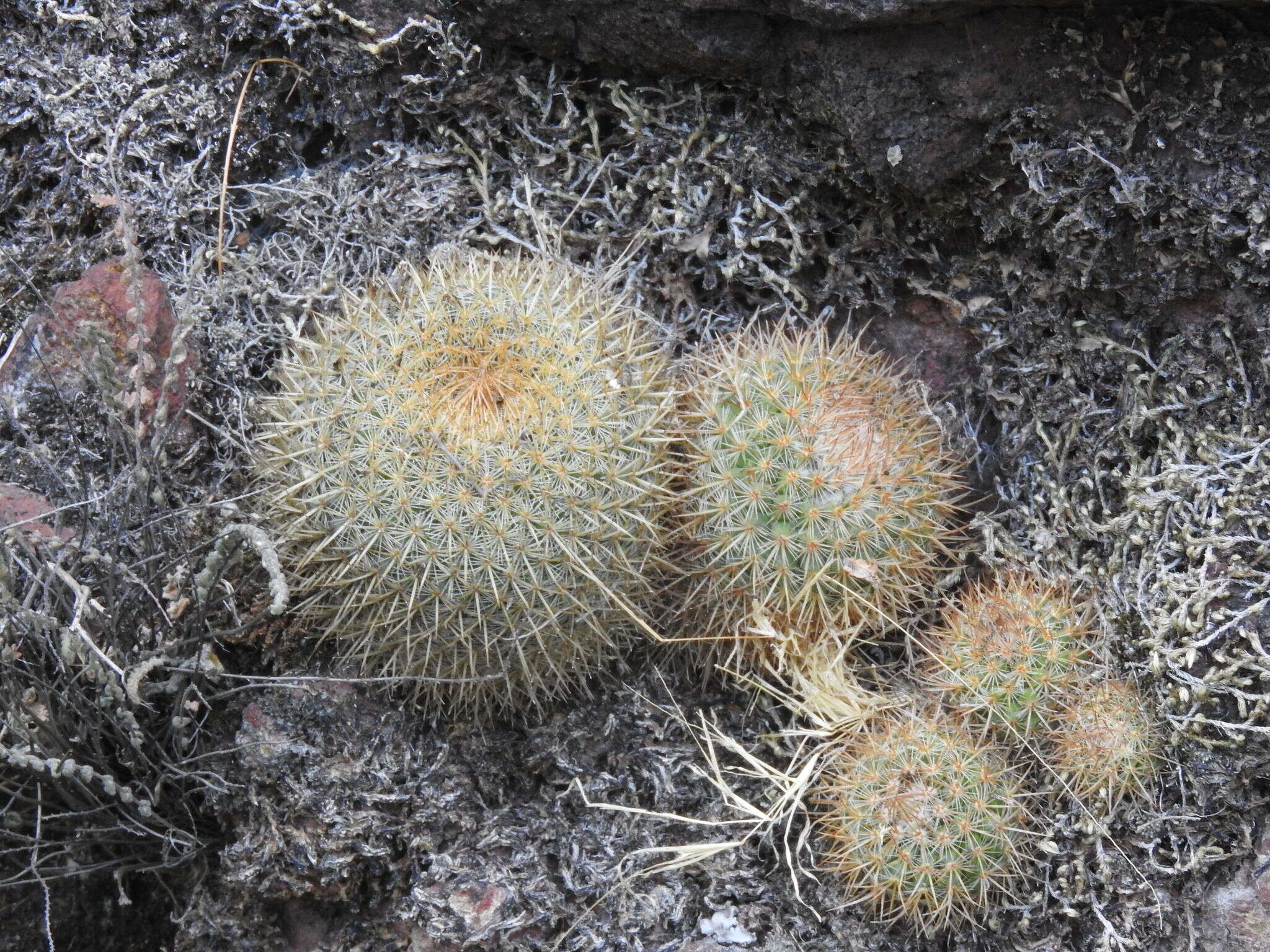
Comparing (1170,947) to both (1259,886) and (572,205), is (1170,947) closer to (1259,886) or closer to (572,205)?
(1259,886)

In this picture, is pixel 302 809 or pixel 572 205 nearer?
pixel 302 809

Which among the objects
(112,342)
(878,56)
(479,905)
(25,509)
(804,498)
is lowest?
(479,905)

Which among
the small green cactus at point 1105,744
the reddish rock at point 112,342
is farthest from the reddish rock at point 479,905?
the reddish rock at point 112,342

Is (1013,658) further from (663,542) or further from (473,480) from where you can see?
(473,480)

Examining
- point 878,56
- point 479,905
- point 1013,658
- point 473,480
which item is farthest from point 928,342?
point 479,905

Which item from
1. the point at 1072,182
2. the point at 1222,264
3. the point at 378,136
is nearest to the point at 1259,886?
the point at 1222,264

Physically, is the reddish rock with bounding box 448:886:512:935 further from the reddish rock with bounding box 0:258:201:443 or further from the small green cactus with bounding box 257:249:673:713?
the reddish rock with bounding box 0:258:201:443
